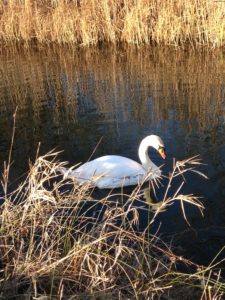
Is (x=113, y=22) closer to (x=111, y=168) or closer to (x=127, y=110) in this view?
(x=127, y=110)

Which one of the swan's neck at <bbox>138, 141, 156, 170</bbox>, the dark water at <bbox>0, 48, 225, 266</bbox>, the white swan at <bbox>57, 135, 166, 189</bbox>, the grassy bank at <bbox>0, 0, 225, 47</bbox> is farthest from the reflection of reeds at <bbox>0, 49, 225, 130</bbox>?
the white swan at <bbox>57, 135, 166, 189</bbox>

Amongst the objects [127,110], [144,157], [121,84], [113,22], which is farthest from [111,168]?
[113,22]

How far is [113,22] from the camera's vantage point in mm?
15242

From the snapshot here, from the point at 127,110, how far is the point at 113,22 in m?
6.78

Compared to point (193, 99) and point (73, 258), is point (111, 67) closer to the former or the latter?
point (193, 99)

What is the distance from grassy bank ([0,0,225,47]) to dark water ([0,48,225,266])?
0.67 m

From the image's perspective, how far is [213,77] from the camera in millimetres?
11156

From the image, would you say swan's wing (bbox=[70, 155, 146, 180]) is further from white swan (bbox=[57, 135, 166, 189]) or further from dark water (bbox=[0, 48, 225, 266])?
dark water (bbox=[0, 48, 225, 266])

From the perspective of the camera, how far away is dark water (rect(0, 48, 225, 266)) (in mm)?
6469

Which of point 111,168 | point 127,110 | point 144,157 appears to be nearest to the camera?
point 111,168

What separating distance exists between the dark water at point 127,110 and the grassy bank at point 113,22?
667 mm

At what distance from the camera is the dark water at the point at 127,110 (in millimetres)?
6469

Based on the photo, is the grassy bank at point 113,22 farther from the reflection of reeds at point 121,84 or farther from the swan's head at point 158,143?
the swan's head at point 158,143

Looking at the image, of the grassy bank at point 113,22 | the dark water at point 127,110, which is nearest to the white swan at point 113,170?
the dark water at point 127,110
